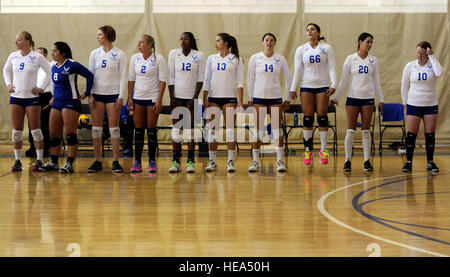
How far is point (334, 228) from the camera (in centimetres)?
431

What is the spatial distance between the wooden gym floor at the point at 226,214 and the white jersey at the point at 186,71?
1058 millimetres

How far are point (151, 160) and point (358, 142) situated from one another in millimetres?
6169

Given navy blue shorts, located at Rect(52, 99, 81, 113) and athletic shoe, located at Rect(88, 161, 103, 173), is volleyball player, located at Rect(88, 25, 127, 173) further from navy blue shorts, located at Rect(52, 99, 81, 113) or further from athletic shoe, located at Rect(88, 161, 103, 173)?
athletic shoe, located at Rect(88, 161, 103, 173)

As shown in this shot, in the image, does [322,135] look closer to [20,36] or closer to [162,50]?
[20,36]

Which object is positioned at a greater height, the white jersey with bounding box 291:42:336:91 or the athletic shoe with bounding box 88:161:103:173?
the white jersey with bounding box 291:42:336:91

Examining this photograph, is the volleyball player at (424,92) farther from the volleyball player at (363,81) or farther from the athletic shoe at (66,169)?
the athletic shoe at (66,169)

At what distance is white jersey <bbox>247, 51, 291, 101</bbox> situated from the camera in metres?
7.47

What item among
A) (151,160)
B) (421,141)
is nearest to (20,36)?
(151,160)

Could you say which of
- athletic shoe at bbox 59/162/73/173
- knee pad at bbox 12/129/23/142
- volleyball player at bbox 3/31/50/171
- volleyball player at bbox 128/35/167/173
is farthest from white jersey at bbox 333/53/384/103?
knee pad at bbox 12/129/23/142

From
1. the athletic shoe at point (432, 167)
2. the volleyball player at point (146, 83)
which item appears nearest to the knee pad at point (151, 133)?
the volleyball player at point (146, 83)

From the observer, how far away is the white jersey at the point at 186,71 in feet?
23.9

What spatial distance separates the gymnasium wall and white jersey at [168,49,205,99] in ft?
17.3

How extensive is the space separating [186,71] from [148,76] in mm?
472

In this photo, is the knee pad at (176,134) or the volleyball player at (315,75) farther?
the volleyball player at (315,75)
